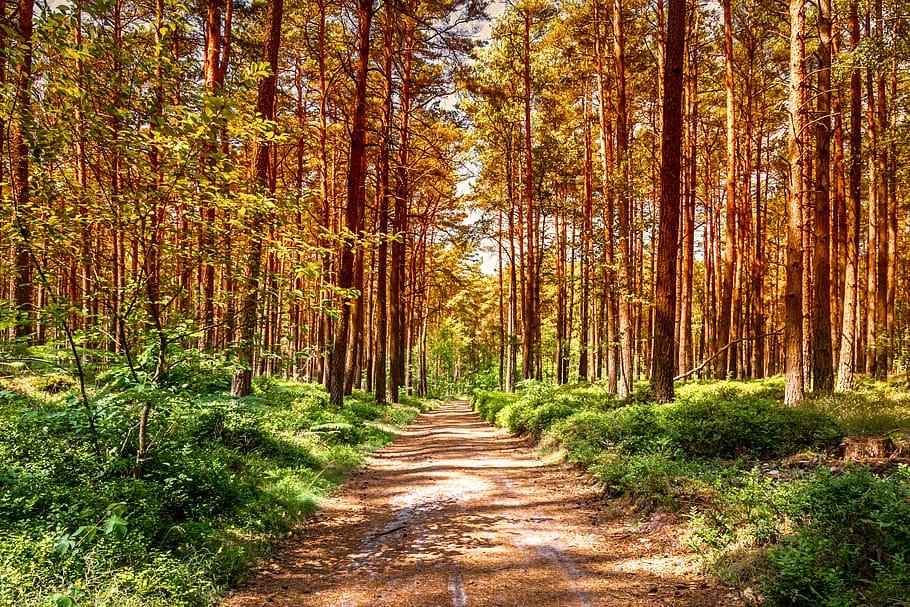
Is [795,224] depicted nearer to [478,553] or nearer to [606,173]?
[606,173]

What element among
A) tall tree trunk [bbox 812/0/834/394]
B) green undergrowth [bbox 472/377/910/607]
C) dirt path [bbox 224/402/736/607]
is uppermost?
tall tree trunk [bbox 812/0/834/394]

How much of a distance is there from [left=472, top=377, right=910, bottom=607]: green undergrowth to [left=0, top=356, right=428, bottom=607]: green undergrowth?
4332 mm

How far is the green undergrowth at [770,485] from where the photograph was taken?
3268mm

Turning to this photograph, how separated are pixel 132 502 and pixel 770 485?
603 cm

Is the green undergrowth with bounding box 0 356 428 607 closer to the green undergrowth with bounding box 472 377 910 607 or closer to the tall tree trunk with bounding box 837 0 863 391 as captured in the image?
the green undergrowth with bounding box 472 377 910 607

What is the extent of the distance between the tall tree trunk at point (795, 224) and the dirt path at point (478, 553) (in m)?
5.73

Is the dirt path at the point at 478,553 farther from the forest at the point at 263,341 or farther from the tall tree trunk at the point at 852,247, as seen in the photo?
the tall tree trunk at the point at 852,247

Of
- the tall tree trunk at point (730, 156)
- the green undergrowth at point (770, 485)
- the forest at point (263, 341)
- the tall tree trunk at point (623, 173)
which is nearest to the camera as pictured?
the green undergrowth at point (770, 485)

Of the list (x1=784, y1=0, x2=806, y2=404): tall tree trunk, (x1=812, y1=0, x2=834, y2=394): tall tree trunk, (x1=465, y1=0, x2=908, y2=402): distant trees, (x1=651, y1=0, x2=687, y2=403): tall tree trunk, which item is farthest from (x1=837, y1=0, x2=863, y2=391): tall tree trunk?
(x1=651, y1=0, x2=687, y2=403): tall tree trunk

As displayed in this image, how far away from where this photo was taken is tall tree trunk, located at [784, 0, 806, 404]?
977 cm

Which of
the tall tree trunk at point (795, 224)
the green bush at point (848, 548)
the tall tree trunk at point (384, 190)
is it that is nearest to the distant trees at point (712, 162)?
the tall tree trunk at point (795, 224)

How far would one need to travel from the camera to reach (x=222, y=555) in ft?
14.2

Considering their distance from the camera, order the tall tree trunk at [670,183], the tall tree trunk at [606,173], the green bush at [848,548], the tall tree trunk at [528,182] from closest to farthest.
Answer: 1. the green bush at [848,548]
2. the tall tree trunk at [670,183]
3. the tall tree trunk at [606,173]
4. the tall tree trunk at [528,182]

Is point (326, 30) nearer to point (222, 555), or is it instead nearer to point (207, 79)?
point (207, 79)
